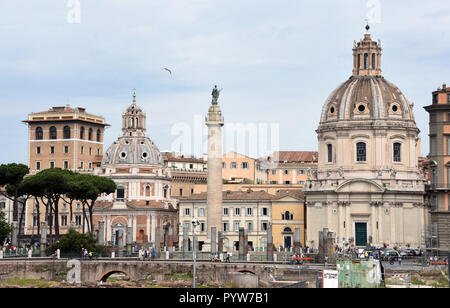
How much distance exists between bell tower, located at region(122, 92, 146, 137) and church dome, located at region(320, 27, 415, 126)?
35809 millimetres

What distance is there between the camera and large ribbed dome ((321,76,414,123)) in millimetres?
110875

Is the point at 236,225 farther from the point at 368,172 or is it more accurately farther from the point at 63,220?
the point at 63,220

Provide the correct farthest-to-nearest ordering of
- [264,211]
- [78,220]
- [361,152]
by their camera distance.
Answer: [78,220], [264,211], [361,152]

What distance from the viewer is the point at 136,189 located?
13712 centimetres

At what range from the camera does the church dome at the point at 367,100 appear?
11088cm

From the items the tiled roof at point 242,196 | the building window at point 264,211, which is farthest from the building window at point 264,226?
the tiled roof at point 242,196

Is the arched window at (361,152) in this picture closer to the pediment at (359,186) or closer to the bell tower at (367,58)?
the pediment at (359,186)

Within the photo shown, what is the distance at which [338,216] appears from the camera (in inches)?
4341

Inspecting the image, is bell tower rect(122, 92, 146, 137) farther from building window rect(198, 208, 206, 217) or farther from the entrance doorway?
the entrance doorway

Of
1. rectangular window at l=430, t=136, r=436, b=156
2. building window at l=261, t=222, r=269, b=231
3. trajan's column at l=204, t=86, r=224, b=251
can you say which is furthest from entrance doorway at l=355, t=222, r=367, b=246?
trajan's column at l=204, t=86, r=224, b=251

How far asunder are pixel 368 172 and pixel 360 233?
6.46 meters

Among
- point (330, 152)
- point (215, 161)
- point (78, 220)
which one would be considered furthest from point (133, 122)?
point (215, 161)
